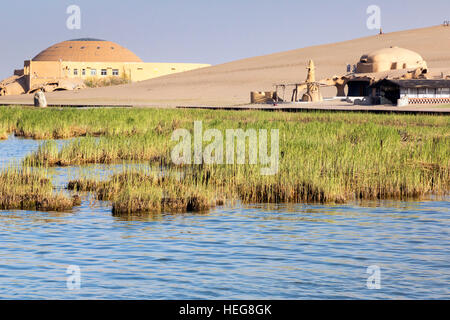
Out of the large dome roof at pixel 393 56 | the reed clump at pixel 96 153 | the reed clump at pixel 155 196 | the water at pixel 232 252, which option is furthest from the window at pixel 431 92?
the reed clump at pixel 155 196

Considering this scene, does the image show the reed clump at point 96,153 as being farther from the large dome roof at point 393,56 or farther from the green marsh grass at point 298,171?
the large dome roof at point 393,56

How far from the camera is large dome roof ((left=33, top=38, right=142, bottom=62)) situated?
18612 cm

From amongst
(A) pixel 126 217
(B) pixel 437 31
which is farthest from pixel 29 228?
(B) pixel 437 31

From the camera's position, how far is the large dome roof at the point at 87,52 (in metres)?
186

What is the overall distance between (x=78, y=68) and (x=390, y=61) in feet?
250

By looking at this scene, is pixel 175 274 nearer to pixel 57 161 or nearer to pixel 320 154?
pixel 320 154

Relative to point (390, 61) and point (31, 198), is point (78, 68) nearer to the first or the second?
point (390, 61)

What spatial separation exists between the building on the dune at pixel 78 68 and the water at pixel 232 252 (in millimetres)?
108373

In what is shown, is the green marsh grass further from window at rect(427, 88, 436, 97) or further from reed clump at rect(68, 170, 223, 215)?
window at rect(427, 88, 436, 97)

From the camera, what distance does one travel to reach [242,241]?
1230 cm

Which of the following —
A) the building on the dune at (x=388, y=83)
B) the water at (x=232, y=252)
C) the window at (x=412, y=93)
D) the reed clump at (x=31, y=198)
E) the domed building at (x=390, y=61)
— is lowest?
the water at (x=232, y=252)

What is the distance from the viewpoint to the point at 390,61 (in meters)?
94.0

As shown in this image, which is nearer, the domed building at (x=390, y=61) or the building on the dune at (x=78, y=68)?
the domed building at (x=390, y=61)

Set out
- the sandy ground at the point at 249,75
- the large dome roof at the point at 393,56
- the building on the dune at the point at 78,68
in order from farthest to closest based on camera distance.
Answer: the building on the dune at the point at 78,68 → the sandy ground at the point at 249,75 → the large dome roof at the point at 393,56
